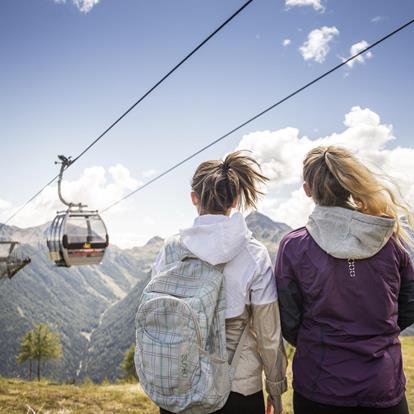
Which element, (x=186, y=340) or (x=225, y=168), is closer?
(x=186, y=340)

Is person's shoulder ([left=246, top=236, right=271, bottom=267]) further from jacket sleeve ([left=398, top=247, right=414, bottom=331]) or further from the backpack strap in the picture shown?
jacket sleeve ([left=398, top=247, right=414, bottom=331])

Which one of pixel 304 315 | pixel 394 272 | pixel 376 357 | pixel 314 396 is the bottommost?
pixel 314 396

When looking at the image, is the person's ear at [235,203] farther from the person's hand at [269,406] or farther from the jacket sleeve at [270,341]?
the person's hand at [269,406]

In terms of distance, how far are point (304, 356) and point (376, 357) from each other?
44 centimetres

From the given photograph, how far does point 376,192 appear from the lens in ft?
8.54

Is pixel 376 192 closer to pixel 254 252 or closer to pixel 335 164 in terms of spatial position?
pixel 335 164

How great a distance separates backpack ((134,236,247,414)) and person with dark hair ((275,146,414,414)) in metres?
0.47

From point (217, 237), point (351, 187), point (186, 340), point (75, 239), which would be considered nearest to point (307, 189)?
point (351, 187)

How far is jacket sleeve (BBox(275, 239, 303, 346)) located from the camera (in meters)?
2.67

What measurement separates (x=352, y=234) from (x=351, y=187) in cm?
32

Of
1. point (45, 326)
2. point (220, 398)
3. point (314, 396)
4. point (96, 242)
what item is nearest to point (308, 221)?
point (314, 396)

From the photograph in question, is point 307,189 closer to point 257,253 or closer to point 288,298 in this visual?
point 257,253

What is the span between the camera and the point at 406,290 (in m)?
2.71

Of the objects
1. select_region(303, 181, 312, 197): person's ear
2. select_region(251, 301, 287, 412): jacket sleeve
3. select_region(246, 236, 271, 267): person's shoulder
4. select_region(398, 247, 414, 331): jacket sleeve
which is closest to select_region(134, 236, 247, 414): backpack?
select_region(251, 301, 287, 412): jacket sleeve
